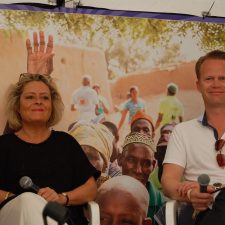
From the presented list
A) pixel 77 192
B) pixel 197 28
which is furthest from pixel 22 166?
pixel 197 28

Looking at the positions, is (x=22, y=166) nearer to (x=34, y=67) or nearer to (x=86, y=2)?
(x=34, y=67)

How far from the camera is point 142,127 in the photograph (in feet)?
11.0

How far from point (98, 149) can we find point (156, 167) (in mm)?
412

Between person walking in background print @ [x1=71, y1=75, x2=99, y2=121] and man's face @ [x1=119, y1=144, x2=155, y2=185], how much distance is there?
0.34 metres

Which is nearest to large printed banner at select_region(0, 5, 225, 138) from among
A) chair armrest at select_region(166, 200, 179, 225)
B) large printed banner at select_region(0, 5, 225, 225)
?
large printed banner at select_region(0, 5, 225, 225)

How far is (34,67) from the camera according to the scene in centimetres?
315

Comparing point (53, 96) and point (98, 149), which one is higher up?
point (53, 96)

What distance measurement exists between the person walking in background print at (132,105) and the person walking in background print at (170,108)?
152 mm

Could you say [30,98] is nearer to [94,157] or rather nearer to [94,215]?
[94,157]

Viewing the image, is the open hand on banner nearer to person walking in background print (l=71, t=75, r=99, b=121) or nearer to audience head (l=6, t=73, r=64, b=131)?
audience head (l=6, t=73, r=64, b=131)

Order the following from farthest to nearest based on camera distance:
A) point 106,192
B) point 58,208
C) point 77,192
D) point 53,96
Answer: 1. point 106,192
2. point 53,96
3. point 77,192
4. point 58,208

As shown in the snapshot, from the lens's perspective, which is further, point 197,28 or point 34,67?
point 197,28

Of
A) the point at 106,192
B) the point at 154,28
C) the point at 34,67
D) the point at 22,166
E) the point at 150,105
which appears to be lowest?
the point at 106,192

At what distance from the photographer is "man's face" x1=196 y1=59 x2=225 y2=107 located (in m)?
2.89
